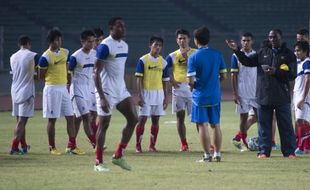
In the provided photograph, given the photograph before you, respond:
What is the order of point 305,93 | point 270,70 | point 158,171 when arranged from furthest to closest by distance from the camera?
point 305,93 → point 270,70 → point 158,171

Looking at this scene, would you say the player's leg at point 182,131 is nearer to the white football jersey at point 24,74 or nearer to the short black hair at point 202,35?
the white football jersey at point 24,74

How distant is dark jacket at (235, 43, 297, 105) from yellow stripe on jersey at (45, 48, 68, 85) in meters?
3.15

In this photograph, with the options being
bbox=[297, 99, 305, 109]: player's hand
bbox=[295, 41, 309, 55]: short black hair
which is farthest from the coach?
bbox=[295, 41, 309, 55]: short black hair

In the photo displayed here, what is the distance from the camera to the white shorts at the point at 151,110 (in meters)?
17.6

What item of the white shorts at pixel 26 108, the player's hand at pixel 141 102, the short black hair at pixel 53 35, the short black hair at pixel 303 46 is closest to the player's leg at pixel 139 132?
the player's hand at pixel 141 102

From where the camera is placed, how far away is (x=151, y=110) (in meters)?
17.7

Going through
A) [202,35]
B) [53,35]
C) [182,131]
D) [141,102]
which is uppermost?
[202,35]

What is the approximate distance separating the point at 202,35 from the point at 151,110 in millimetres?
3185

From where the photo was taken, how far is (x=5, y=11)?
1731 inches

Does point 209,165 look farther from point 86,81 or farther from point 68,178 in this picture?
point 86,81

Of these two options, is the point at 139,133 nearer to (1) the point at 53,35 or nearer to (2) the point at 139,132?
(2) the point at 139,132

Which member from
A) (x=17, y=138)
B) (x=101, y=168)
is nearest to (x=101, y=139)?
(x=101, y=168)

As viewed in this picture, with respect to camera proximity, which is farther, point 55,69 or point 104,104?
point 55,69

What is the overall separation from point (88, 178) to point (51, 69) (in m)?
4.51
